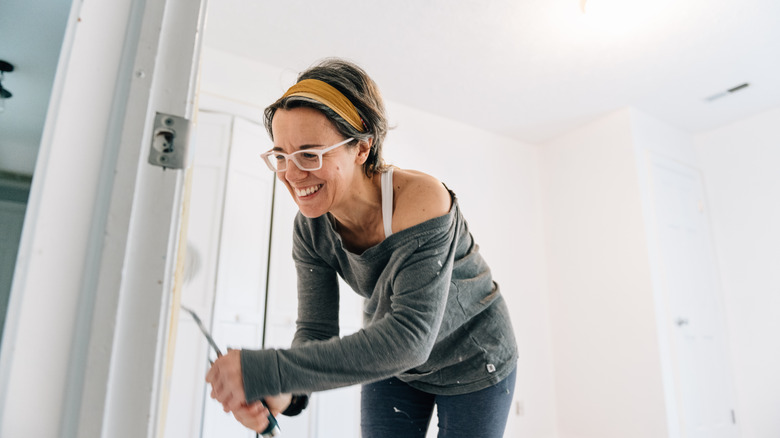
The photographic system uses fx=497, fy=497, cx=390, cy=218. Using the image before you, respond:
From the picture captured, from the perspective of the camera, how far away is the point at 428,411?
1.13 m

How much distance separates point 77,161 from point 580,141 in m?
3.70

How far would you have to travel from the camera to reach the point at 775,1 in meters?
2.38

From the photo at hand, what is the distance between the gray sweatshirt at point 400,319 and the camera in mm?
686

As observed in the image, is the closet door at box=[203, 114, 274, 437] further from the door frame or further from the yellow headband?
the door frame

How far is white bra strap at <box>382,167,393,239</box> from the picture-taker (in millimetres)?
933

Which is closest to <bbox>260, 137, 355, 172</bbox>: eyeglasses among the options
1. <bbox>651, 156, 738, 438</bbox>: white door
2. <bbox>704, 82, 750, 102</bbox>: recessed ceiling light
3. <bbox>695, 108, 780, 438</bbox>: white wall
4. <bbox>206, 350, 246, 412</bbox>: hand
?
<bbox>206, 350, 246, 412</bbox>: hand

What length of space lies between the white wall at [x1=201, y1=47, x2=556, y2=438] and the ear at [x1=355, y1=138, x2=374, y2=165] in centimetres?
205

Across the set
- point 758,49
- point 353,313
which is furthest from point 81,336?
point 758,49

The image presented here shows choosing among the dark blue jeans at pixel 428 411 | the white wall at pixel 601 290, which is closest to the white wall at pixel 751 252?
the white wall at pixel 601 290

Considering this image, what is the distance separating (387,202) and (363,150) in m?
0.12

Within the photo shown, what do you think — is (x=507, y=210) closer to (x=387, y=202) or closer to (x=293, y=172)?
(x=387, y=202)

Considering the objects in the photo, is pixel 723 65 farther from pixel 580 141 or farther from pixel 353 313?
pixel 353 313

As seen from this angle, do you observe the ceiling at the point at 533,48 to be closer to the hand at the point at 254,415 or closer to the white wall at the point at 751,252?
the white wall at the point at 751,252

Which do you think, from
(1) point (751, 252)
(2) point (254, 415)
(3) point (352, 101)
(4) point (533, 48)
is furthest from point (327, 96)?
(1) point (751, 252)
